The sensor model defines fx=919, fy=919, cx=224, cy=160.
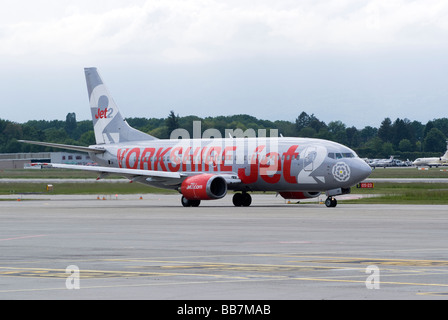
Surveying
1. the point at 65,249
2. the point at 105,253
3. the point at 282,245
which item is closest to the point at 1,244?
the point at 65,249

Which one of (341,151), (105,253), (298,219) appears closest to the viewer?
(105,253)

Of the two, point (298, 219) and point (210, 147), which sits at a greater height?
point (210, 147)

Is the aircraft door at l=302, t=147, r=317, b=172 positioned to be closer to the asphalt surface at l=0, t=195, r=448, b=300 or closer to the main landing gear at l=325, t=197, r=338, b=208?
the main landing gear at l=325, t=197, r=338, b=208

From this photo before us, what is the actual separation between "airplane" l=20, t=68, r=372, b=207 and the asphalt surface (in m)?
12.4

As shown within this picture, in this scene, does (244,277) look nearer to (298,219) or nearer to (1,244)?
(1,244)

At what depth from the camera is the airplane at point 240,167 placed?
52062 mm

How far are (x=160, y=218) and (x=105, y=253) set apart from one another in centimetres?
1750

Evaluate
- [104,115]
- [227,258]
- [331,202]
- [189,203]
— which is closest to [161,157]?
[189,203]

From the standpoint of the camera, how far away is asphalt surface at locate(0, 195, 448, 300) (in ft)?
52.1

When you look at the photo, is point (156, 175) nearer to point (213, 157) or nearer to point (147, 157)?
Answer: point (213, 157)

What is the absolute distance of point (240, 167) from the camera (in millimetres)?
55000

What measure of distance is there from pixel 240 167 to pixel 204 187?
310cm

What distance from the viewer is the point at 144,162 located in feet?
200

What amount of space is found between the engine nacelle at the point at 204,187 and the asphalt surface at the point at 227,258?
42.8ft
